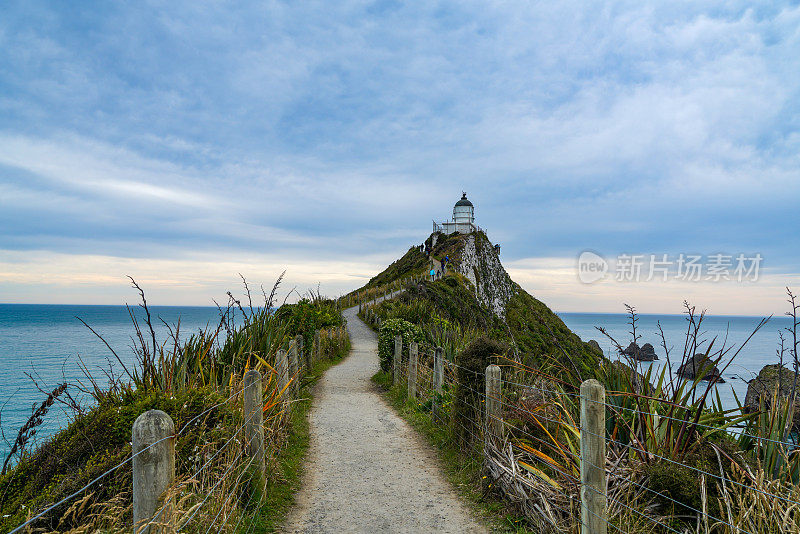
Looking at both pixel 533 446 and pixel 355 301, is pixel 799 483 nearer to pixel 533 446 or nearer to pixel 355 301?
pixel 533 446

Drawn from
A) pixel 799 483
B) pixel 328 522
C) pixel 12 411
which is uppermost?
pixel 799 483

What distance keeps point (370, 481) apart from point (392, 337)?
714 centimetres

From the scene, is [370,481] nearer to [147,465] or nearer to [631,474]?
[631,474]

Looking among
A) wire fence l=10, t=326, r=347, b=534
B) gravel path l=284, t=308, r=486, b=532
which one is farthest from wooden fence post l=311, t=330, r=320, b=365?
wire fence l=10, t=326, r=347, b=534

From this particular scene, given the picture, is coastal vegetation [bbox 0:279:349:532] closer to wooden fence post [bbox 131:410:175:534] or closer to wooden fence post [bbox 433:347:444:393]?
wooden fence post [bbox 131:410:175:534]

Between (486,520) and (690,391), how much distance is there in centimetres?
206

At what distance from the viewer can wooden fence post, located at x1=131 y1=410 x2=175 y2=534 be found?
2.37 m

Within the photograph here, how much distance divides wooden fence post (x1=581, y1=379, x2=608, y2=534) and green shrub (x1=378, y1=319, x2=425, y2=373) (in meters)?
8.84

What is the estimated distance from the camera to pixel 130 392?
4.30m

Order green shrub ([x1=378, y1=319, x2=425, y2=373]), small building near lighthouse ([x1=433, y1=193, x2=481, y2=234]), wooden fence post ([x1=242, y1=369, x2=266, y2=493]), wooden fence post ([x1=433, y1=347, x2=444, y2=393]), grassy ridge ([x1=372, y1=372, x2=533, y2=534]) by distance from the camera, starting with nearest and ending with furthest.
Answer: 1. grassy ridge ([x1=372, y1=372, x2=533, y2=534])
2. wooden fence post ([x1=242, y1=369, x2=266, y2=493])
3. wooden fence post ([x1=433, y1=347, x2=444, y2=393])
4. green shrub ([x1=378, y1=319, x2=425, y2=373])
5. small building near lighthouse ([x1=433, y1=193, x2=481, y2=234])

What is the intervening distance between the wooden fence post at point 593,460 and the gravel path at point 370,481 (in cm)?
131

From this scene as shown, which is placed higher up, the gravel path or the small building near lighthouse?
Answer: the small building near lighthouse

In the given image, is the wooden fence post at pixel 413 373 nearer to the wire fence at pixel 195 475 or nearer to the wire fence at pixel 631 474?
the wire fence at pixel 195 475

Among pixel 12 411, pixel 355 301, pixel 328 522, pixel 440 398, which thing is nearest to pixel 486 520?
pixel 328 522
